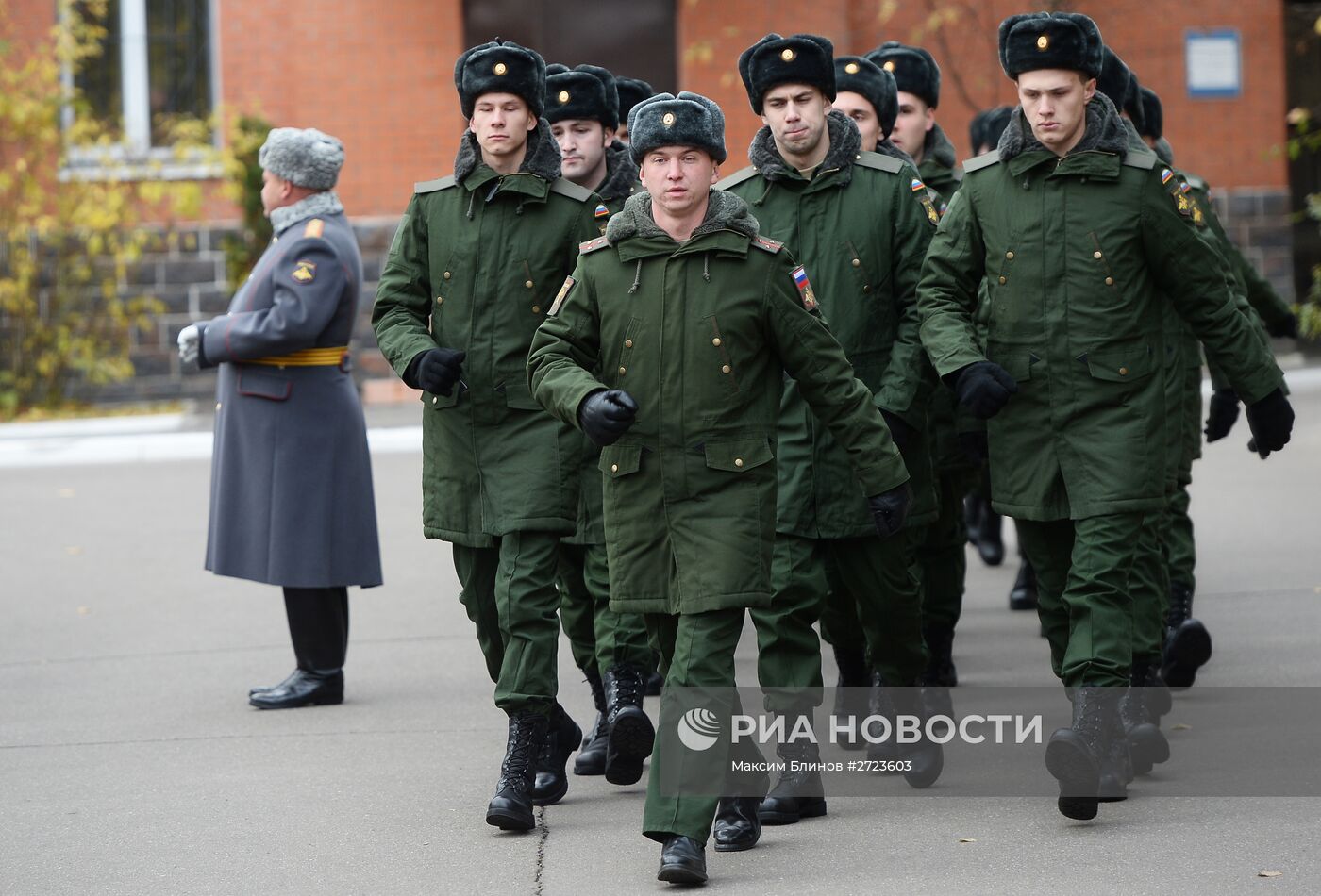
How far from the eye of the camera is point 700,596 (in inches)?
201

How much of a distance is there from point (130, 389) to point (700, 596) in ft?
47.6

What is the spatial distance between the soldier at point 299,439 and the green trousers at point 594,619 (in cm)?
100

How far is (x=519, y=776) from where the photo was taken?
18.5 ft

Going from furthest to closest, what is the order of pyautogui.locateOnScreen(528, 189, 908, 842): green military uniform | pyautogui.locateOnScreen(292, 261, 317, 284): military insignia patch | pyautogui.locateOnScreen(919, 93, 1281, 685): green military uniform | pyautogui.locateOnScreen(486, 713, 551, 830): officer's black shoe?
1. pyautogui.locateOnScreen(292, 261, 317, 284): military insignia patch
2. pyautogui.locateOnScreen(919, 93, 1281, 685): green military uniform
3. pyautogui.locateOnScreen(486, 713, 551, 830): officer's black shoe
4. pyautogui.locateOnScreen(528, 189, 908, 842): green military uniform

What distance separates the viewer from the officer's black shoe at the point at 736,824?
209 inches

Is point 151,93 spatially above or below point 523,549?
above

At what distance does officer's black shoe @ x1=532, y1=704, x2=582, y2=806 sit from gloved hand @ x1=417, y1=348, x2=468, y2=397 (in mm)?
1001

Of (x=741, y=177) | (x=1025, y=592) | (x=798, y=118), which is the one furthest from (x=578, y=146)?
(x=1025, y=592)

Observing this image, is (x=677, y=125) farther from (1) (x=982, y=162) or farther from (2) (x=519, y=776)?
(2) (x=519, y=776)

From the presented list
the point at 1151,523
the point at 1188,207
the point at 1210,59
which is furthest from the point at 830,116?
the point at 1210,59

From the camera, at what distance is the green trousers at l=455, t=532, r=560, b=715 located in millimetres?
5719

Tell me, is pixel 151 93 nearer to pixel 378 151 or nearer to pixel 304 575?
pixel 378 151

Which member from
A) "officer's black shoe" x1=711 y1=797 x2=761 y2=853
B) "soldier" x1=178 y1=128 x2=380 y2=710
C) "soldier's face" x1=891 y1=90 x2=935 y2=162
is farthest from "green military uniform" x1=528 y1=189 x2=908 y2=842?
"soldier's face" x1=891 y1=90 x2=935 y2=162

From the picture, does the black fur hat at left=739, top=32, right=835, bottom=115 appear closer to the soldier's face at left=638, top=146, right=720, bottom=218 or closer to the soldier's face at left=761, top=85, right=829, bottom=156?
the soldier's face at left=761, top=85, right=829, bottom=156
